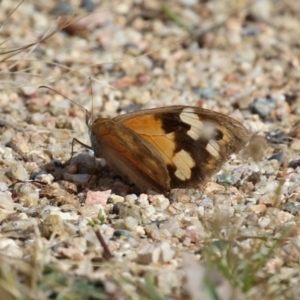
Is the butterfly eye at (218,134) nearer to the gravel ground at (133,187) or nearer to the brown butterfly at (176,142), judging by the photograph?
the brown butterfly at (176,142)

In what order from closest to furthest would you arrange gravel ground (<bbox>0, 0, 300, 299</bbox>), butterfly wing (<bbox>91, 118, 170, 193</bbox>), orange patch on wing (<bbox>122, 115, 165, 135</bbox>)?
1. gravel ground (<bbox>0, 0, 300, 299</bbox>)
2. butterfly wing (<bbox>91, 118, 170, 193</bbox>)
3. orange patch on wing (<bbox>122, 115, 165, 135</bbox>)

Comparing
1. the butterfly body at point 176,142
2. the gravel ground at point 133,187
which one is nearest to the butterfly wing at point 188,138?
the butterfly body at point 176,142

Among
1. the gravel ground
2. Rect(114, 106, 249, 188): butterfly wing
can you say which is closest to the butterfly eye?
Rect(114, 106, 249, 188): butterfly wing

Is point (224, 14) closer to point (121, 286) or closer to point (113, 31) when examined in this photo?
point (113, 31)

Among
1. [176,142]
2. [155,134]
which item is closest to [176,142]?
[176,142]

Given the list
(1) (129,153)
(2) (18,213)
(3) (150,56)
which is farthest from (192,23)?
(2) (18,213)

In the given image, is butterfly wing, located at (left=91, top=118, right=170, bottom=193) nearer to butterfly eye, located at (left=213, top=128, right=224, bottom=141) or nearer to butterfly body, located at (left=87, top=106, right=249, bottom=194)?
butterfly body, located at (left=87, top=106, right=249, bottom=194)

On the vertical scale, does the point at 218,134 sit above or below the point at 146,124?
below

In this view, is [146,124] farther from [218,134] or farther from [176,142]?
[218,134]
